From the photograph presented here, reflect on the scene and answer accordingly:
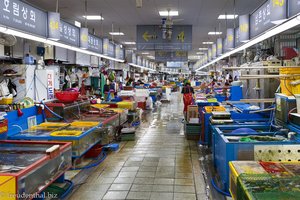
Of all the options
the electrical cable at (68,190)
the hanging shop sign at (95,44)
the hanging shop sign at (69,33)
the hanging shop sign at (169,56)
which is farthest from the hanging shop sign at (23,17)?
the hanging shop sign at (169,56)

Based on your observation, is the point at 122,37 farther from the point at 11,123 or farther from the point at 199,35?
the point at 11,123

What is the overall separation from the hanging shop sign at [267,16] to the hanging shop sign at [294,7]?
0.14 meters

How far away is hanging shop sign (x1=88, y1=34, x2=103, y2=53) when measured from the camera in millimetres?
9961

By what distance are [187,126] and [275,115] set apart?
3.72 metres

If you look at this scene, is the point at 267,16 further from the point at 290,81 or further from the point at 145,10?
the point at 145,10

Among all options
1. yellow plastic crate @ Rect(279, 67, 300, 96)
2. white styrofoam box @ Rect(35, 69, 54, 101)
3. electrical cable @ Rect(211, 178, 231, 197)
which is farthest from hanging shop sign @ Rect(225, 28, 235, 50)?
white styrofoam box @ Rect(35, 69, 54, 101)

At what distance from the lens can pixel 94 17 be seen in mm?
11812

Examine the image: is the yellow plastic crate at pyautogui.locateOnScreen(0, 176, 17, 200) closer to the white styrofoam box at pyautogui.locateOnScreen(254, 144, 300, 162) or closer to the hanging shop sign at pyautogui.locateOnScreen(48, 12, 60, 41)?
the white styrofoam box at pyautogui.locateOnScreen(254, 144, 300, 162)

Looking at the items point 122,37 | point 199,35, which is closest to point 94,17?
point 122,37

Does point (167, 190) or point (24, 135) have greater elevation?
point (24, 135)

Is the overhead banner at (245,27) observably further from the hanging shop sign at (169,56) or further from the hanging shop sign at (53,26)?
the hanging shop sign at (169,56)

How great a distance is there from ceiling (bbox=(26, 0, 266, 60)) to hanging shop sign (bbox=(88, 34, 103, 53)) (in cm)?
101

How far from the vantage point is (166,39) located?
1210cm

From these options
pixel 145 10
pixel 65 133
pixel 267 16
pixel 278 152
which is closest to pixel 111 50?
pixel 145 10
